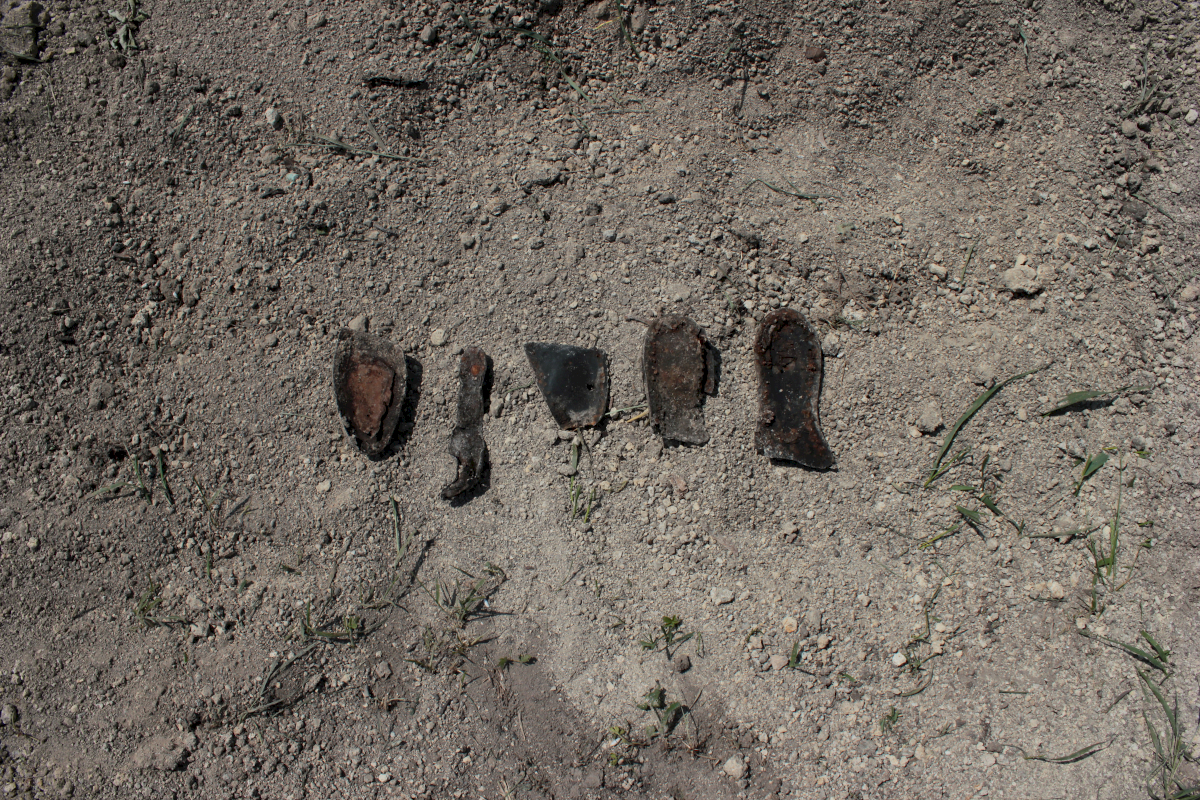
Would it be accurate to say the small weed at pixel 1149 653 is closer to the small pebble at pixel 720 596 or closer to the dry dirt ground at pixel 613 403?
the dry dirt ground at pixel 613 403

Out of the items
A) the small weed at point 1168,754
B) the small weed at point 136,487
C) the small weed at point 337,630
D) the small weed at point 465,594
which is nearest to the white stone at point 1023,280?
the small weed at point 1168,754

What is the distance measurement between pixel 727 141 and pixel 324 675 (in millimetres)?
2420

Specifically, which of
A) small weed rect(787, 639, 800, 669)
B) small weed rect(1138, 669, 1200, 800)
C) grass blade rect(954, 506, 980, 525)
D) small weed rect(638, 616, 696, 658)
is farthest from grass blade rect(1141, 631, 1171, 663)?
small weed rect(638, 616, 696, 658)

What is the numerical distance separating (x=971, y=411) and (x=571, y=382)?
1.41m

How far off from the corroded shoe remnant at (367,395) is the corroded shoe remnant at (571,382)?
498 millimetres

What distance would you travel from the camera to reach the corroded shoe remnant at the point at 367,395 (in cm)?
229

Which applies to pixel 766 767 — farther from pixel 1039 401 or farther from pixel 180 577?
pixel 180 577

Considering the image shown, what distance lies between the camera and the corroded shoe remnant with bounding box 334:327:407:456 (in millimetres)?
2287

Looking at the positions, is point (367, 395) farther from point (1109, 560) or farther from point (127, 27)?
point (1109, 560)

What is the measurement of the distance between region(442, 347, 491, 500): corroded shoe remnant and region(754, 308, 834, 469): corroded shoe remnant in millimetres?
988

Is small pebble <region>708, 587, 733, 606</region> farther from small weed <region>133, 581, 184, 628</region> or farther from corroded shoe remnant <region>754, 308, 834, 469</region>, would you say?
small weed <region>133, 581, 184, 628</region>

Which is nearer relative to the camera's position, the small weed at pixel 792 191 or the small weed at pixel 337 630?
the small weed at pixel 337 630

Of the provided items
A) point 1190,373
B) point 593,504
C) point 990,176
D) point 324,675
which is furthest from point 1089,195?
point 324,675

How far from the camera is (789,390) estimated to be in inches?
90.7
